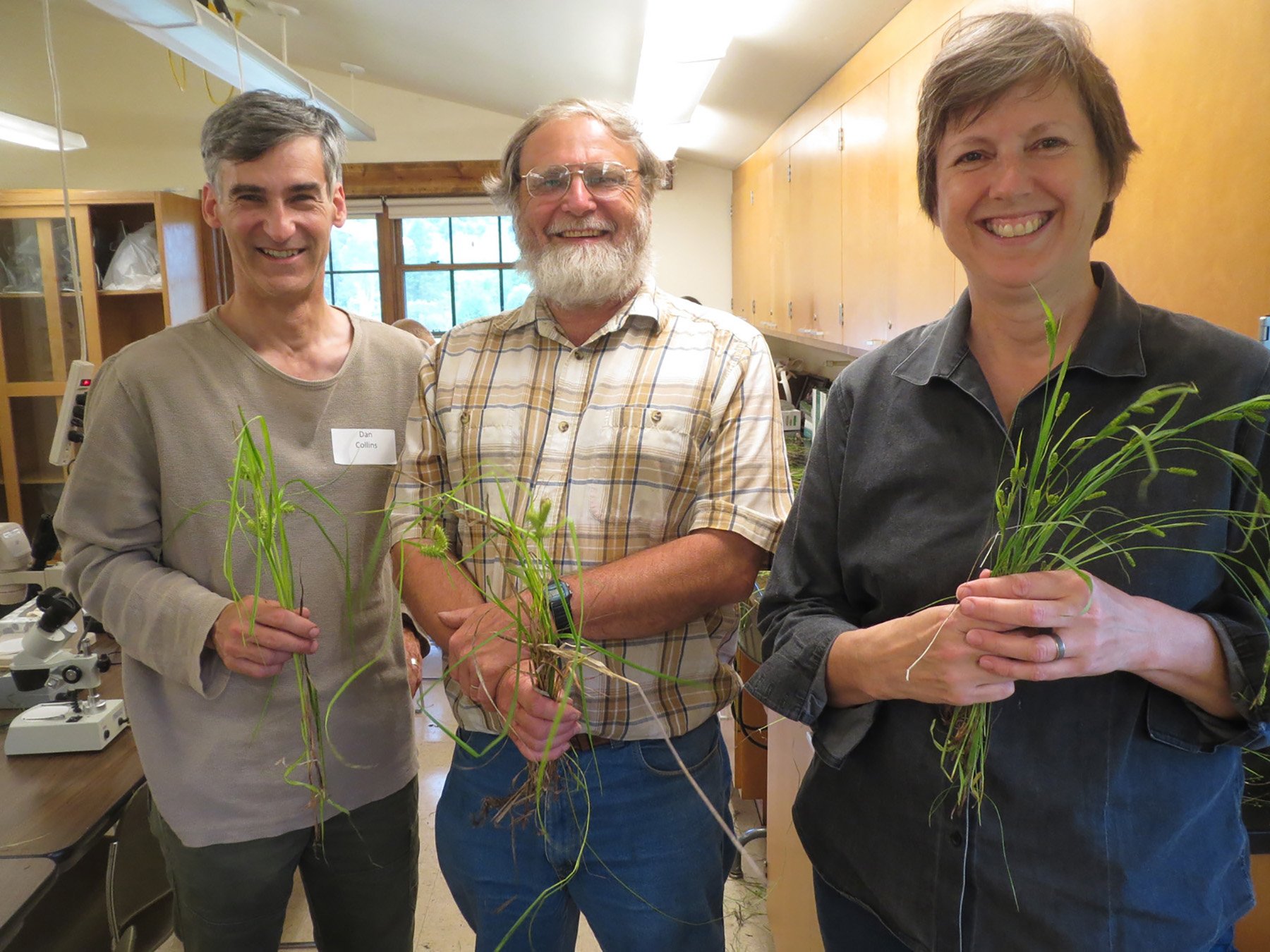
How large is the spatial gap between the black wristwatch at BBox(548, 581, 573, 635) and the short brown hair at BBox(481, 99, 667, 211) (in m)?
0.71

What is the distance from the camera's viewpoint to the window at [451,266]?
7.69m

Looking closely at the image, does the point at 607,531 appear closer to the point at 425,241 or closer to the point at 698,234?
the point at 698,234

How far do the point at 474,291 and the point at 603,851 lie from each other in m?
6.83

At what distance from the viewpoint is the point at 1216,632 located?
37.9 inches

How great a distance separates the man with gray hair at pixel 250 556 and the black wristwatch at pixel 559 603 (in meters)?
0.40

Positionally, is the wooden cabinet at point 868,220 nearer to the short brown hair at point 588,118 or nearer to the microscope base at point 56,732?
the short brown hair at point 588,118

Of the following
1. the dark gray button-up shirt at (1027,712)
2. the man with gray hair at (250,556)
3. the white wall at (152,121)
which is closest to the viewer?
the dark gray button-up shirt at (1027,712)

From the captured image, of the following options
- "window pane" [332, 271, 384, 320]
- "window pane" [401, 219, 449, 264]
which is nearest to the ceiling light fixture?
"window pane" [401, 219, 449, 264]

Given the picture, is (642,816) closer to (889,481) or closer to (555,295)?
(889,481)

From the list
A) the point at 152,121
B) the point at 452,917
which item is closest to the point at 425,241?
the point at 152,121

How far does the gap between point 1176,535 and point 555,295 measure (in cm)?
93

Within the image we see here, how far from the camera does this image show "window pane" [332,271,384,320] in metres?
7.69

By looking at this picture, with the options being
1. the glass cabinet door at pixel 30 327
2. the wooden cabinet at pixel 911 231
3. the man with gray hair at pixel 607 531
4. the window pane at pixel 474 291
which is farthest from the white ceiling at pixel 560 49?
the man with gray hair at pixel 607 531

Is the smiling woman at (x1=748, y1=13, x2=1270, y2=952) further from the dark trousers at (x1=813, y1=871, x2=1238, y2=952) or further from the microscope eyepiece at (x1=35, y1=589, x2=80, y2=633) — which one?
the microscope eyepiece at (x1=35, y1=589, x2=80, y2=633)
